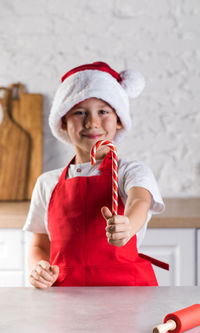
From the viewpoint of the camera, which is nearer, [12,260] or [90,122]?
[90,122]

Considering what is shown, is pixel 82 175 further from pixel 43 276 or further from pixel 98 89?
pixel 43 276

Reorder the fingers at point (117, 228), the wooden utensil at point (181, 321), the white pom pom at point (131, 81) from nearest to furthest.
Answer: the wooden utensil at point (181, 321), the fingers at point (117, 228), the white pom pom at point (131, 81)

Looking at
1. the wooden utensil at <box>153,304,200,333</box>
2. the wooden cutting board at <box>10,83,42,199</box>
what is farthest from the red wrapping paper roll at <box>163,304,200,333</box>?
the wooden cutting board at <box>10,83,42,199</box>

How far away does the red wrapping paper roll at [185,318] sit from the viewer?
0.66 meters

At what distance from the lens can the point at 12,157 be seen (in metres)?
2.21

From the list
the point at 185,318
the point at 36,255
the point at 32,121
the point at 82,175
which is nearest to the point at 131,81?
the point at 82,175

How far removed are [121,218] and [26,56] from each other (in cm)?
168

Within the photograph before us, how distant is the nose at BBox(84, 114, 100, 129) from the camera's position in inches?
46.9

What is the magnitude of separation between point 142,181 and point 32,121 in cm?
122

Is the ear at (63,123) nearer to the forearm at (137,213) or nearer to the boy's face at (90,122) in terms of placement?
the boy's face at (90,122)

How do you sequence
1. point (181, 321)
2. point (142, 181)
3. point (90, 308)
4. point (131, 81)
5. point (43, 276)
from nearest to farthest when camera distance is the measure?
1. point (181, 321)
2. point (90, 308)
3. point (43, 276)
4. point (142, 181)
5. point (131, 81)

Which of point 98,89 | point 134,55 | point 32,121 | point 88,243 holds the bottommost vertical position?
point 88,243

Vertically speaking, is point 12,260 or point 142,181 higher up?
point 142,181

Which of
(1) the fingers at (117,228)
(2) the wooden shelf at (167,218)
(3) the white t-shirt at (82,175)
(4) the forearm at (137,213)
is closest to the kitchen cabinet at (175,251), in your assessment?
(2) the wooden shelf at (167,218)
